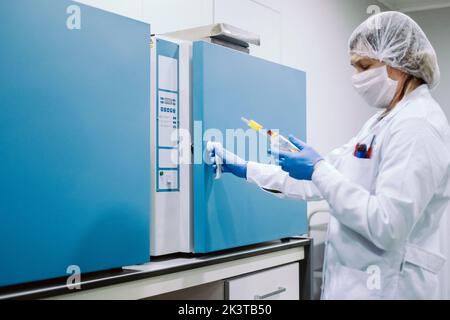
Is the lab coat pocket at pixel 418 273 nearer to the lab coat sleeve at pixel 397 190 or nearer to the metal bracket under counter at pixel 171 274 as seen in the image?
the lab coat sleeve at pixel 397 190

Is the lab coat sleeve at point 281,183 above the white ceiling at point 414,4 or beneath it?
beneath

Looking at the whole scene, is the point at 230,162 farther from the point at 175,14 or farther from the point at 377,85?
the point at 175,14

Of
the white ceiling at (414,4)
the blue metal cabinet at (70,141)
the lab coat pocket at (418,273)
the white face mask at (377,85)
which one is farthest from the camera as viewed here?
the white ceiling at (414,4)

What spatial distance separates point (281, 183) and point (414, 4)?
10.2 feet

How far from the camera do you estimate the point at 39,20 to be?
1.10 metres

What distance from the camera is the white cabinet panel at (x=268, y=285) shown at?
65.1 inches

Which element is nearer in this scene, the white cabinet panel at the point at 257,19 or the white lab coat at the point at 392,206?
the white lab coat at the point at 392,206

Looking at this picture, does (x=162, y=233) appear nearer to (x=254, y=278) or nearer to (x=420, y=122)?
(x=254, y=278)

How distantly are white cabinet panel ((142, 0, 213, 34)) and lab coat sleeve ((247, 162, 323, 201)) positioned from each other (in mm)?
738

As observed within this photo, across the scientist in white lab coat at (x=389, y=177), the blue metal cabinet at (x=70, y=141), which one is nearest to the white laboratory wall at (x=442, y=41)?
the scientist in white lab coat at (x=389, y=177)

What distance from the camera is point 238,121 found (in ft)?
5.45

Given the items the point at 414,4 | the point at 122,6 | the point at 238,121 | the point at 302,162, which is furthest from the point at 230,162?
the point at 414,4

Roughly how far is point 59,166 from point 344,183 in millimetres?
661

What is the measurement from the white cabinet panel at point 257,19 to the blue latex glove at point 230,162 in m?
0.90
